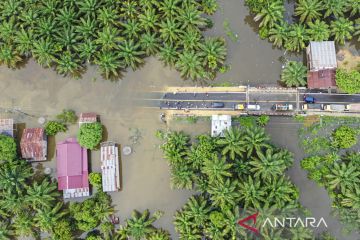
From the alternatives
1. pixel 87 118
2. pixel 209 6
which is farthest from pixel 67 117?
pixel 209 6

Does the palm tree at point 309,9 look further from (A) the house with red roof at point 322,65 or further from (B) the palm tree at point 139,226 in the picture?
(B) the palm tree at point 139,226

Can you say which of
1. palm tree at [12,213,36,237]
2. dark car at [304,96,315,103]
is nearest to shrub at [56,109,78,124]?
palm tree at [12,213,36,237]

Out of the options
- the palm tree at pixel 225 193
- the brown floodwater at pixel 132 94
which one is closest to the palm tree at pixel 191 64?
the brown floodwater at pixel 132 94

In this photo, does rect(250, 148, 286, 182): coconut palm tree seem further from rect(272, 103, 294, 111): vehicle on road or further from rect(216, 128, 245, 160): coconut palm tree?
rect(272, 103, 294, 111): vehicle on road

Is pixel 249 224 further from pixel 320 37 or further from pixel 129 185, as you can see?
pixel 320 37

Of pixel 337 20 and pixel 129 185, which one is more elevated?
pixel 337 20

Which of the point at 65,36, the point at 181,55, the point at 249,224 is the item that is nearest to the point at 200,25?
the point at 181,55
